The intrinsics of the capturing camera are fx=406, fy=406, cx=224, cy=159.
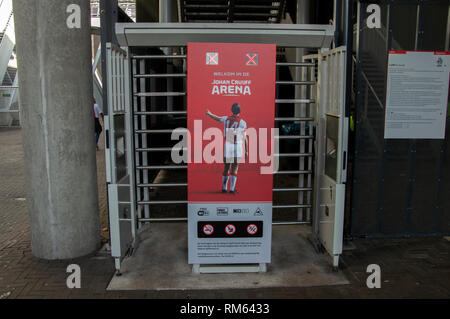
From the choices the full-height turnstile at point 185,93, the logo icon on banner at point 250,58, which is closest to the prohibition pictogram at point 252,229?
the full-height turnstile at point 185,93

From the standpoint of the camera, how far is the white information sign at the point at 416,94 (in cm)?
460

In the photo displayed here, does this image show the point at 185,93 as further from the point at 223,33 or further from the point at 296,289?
the point at 296,289

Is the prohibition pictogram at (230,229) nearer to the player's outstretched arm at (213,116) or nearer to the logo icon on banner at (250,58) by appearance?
the player's outstretched arm at (213,116)

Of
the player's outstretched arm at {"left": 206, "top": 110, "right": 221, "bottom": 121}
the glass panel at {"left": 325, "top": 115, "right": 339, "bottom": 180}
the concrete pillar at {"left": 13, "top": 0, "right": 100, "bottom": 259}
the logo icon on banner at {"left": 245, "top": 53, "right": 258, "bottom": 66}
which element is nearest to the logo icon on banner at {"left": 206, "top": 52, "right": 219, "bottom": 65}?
the logo icon on banner at {"left": 245, "top": 53, "right": 258, "bottom": 66}

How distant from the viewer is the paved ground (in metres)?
3.72

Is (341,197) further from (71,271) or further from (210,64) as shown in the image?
(71,271)

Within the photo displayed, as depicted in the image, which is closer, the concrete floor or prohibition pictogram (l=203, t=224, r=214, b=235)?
the concrete floor

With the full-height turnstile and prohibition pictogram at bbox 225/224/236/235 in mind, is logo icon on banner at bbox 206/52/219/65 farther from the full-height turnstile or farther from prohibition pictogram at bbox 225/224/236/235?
prohibition pictogram at bbox 225/224/236/235

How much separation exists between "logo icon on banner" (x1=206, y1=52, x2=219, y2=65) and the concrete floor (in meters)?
2.09

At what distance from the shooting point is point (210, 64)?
3.74 meters

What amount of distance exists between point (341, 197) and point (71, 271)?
9.32ft

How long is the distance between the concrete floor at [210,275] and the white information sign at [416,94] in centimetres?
172
